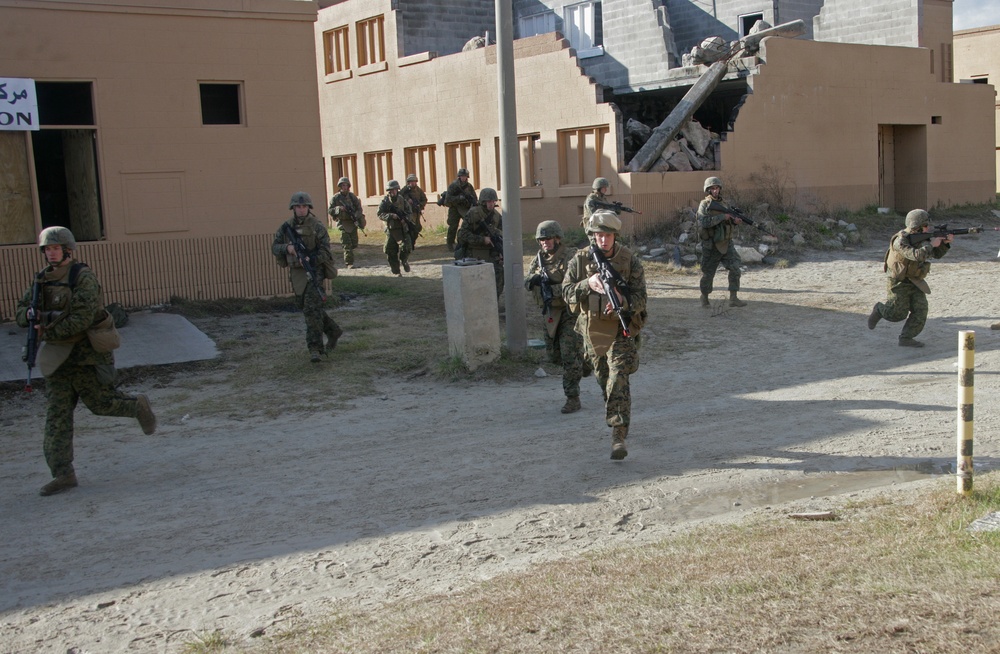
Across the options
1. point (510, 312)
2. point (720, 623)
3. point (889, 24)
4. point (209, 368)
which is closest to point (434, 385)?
point (510, 312)

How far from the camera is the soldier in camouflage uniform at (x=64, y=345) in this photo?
670cm

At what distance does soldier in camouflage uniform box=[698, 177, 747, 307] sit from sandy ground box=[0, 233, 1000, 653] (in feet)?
9.10

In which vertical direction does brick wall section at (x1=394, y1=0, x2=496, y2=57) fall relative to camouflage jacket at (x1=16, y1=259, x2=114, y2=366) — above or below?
above

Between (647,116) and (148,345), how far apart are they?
15931mm

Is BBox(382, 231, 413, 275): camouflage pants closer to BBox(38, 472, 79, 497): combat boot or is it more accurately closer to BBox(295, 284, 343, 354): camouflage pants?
BBox(295, 284, 343, 354): camouflage pants

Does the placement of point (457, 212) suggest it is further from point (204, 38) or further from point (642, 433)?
point (642, 433)

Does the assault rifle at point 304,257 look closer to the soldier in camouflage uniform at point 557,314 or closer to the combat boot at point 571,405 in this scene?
the soldier in camouflage uniform at point 557,314

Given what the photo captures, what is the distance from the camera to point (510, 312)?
10.4 metres

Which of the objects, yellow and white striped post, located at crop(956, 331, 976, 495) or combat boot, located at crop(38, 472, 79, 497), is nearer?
yellow and white striped post, located at crop(956, 331, 976, 495)

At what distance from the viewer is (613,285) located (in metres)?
6.79

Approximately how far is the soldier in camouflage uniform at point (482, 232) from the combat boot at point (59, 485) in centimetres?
617

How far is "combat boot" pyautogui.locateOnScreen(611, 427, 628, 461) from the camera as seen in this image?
270 inches

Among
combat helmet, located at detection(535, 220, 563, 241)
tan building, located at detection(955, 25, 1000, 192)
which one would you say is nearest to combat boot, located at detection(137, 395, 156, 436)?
combat helmet, located at detection(535, 220, 563, 241)

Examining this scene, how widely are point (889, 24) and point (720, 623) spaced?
2287 cm
